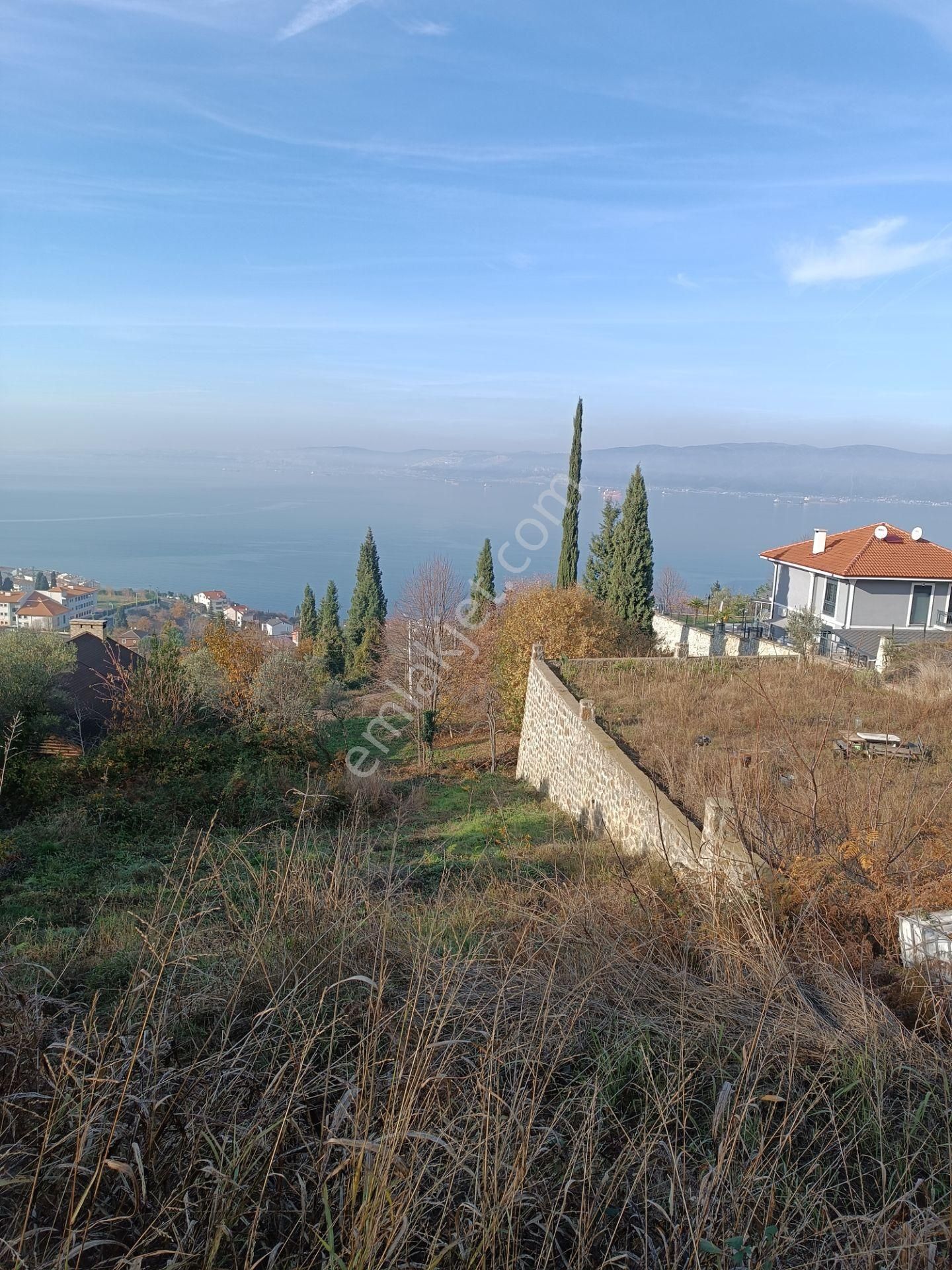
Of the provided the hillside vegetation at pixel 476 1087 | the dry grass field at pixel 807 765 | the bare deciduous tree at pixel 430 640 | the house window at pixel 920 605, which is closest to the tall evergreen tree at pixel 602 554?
the bare deciduous tree at pixel 430 640

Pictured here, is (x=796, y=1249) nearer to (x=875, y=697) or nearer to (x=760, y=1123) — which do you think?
(x=760, y=1123)

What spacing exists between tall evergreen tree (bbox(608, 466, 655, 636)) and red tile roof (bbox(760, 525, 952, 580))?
4527mm

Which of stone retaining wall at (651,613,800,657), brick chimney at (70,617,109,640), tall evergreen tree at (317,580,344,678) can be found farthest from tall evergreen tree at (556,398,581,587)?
tall evergreen tree at (317,580,344,678)

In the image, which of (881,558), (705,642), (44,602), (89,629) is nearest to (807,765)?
(705,642)

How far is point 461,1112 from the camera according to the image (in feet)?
5.82

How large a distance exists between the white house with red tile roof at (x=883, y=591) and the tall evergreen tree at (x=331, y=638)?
1985 cm

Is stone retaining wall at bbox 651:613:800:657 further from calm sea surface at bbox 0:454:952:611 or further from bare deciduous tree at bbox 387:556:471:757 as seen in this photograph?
calm sea surface at bbox 0:454:952:611

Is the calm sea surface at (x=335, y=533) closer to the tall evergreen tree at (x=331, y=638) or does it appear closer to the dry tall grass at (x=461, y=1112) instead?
the tall evergreen tree at (x=331, y=638)

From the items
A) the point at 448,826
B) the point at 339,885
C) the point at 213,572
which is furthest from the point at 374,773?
the point at 213,572

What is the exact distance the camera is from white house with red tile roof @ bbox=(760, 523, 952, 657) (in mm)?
19906

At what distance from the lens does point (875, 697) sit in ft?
37.8

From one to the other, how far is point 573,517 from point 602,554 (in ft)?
9.18

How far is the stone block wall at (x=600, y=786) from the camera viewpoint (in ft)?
14.9

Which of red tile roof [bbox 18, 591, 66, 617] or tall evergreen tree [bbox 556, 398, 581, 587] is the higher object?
tall evergreen tree [bbox 556, 398, 581, 587]
